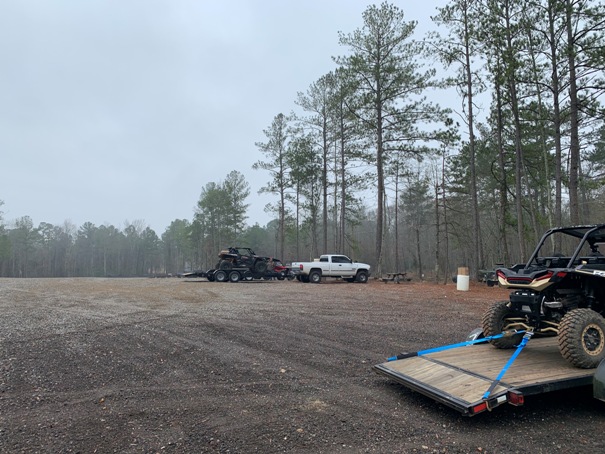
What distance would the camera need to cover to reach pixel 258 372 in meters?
4.88

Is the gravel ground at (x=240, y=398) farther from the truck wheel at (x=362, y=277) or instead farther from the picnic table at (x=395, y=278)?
the picnic table at (x=395, y=278)

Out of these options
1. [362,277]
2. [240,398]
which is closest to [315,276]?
[362,277]

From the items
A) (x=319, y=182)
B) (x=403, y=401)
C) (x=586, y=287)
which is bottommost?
(x=403, y=401)

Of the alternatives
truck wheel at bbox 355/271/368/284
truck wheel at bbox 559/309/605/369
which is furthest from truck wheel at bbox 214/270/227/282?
truck wheel at bbox 559/309/605/369

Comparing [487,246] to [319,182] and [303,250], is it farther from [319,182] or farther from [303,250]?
[303,250]

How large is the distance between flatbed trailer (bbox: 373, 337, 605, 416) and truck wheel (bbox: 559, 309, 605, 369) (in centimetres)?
14

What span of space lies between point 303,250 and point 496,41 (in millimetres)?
48704

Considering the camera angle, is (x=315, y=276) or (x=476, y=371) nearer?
(x=476, y=371)

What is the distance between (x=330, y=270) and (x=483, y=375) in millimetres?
18820

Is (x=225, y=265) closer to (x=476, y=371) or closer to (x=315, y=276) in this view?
(x=315, y=276)

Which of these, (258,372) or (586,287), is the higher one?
(586,287)

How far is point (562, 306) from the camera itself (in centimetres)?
464

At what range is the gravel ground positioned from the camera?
3.17 m

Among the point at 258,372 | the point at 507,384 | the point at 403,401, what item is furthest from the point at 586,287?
the point at 258,372
